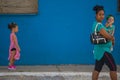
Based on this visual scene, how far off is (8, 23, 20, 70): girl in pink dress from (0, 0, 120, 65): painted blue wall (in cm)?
62

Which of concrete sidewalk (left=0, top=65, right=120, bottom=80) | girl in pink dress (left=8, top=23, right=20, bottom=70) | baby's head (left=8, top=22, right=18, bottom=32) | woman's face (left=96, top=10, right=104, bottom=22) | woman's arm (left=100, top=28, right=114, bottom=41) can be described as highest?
woman's face (left=96, top=10, right=104, bottom=22)

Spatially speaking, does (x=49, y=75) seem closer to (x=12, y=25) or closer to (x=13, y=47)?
(x=13, y=47)

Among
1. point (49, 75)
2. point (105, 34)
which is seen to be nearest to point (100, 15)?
point (105, 34)

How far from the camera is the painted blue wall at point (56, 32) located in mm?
10453

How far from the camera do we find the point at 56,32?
1055 centimetres

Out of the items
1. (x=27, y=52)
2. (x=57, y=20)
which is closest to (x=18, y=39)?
(x=27, y=52)

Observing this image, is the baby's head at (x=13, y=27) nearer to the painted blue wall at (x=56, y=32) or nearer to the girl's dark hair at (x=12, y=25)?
the girl's dark hair at (x=12, y=25)

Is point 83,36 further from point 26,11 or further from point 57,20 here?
point 26,11

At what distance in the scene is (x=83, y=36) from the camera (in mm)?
10617

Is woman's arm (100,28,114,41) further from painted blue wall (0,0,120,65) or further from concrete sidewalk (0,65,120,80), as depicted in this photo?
painted blue wall (0,0,120,65)

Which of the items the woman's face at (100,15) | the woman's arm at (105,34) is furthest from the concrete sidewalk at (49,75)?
the woman's face at (100,15)

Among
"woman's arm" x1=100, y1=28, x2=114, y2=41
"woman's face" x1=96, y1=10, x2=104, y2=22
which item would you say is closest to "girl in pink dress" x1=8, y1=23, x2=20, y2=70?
"woman's face" x1=96, y1=10, x2=104, y2=22

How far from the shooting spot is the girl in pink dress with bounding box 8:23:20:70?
9766 millimetres

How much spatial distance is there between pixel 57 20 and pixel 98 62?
2.73 m
